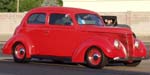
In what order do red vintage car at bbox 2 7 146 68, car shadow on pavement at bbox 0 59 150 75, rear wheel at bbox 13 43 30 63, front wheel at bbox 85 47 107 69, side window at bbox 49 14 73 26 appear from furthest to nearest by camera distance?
rear wheel at bbox 13 43 30 63
side window at bbox 49 14 73 26
red vintage car at bbox 2 7 146 68
front wheel at bbox 85 47 107 69
car shadow on pavement at bbox 0 59 150 75

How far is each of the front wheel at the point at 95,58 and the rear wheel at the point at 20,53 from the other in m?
2.42

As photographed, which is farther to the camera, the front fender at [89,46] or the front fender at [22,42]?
the front fender at [22,42]

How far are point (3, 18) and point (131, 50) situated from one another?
124 feet

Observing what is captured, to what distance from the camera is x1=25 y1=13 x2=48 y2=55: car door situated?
57.9 feet

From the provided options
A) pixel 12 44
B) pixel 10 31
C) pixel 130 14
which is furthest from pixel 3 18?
pixel 12 44

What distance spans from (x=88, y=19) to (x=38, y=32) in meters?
1.59

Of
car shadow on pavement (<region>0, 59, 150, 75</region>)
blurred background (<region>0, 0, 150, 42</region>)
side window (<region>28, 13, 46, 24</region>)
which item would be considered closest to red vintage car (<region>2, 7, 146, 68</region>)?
Answer: side window (<region>28, 13, 46, 24</region>)

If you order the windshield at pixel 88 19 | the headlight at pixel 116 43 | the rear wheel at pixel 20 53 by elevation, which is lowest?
the rear wheel at pixel 20 53

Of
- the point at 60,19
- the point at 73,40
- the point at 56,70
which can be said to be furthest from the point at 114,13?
the point at 56,70

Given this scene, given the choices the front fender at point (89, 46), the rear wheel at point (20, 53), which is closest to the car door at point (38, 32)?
the rear wheel at point (20, 53)

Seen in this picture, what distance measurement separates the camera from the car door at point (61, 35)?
17.0 m

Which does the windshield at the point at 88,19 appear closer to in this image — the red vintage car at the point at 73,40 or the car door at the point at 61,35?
the red vintage car at the point at 73,40

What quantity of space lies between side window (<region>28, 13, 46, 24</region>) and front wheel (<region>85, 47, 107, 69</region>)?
2166 mm

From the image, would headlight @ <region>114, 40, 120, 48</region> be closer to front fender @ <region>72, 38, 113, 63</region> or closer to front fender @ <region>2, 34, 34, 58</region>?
front fender @ <region>72, 38, 113, 63</region>
